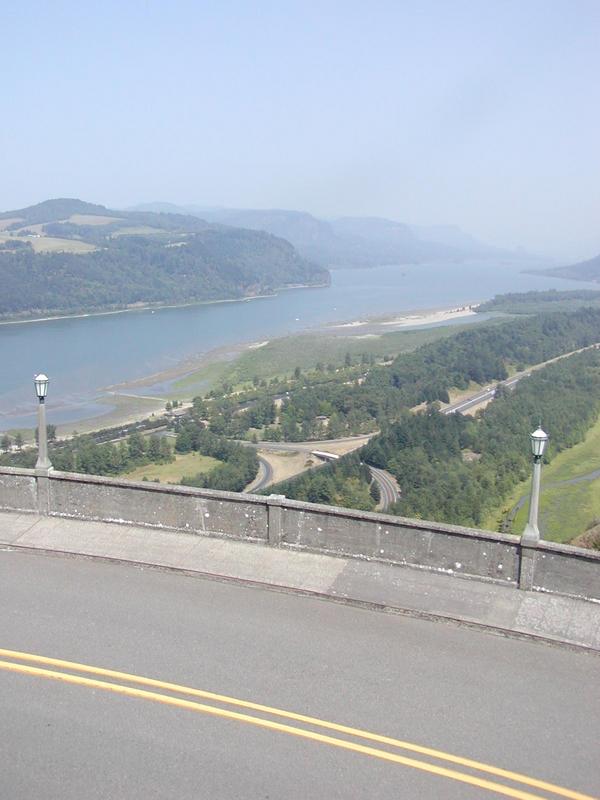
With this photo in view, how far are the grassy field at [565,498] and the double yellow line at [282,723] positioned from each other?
937 inches

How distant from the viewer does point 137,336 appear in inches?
4213

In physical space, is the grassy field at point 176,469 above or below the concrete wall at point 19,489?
below

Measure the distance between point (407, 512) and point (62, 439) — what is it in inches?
1023

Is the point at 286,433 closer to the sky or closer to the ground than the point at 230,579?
closer to the ground

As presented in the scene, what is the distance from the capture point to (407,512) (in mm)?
33812

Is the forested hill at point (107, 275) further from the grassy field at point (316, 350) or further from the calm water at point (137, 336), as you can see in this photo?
the grassy field at point (316, 350)

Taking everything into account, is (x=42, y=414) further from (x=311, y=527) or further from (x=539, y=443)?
(x=539, y=443)

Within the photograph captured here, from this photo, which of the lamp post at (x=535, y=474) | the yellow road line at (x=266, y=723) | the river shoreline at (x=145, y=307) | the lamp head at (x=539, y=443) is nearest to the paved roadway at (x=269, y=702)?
the yellow road line at (x=266, y=723)

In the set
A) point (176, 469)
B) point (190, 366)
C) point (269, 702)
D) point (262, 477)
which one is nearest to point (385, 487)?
point (262, 477)

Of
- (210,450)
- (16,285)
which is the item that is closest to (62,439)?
(210,450)

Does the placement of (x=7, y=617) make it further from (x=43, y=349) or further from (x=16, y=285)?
(x=16, y=285)

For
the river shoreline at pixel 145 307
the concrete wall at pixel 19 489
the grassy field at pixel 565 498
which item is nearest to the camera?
the concrete wall at pixel 19 489

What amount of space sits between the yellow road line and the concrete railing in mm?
2874

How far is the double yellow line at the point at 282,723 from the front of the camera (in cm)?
505
